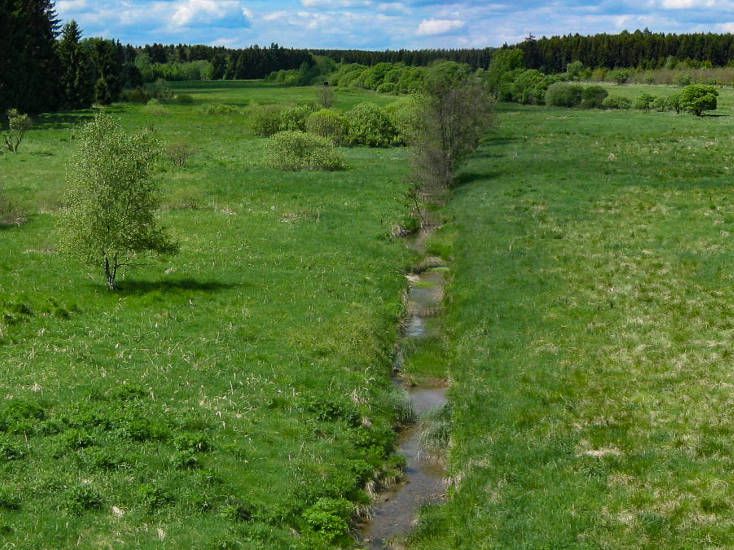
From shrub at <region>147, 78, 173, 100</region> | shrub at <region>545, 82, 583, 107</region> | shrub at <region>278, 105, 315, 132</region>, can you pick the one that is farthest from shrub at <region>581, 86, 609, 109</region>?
shrub at <region>147, 78, 173, 100</region>

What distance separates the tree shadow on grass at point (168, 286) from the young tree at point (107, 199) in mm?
618

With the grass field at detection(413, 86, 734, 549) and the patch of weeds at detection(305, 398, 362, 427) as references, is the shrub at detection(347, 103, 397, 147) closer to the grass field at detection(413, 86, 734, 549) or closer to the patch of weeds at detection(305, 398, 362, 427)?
the grass field at detection(413, 86, 734, 549)

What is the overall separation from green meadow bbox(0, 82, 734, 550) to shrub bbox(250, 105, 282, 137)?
50.4m

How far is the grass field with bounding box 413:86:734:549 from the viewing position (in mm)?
15195

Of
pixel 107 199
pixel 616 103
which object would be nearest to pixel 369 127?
pixel 107 199

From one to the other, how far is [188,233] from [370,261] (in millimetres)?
10831

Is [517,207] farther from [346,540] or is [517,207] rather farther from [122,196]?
[346,540]

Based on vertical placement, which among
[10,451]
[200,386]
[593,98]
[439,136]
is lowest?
[200,386]

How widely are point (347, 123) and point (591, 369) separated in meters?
72.7

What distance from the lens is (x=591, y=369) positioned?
22656 mm

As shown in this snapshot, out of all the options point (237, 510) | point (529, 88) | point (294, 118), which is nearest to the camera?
point (237, 510)

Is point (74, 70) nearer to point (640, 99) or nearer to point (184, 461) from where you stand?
point (640, 99)

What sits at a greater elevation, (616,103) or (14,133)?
(616,103)

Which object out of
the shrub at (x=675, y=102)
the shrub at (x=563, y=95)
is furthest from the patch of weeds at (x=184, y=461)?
the shrub at (x=563, y=95)
